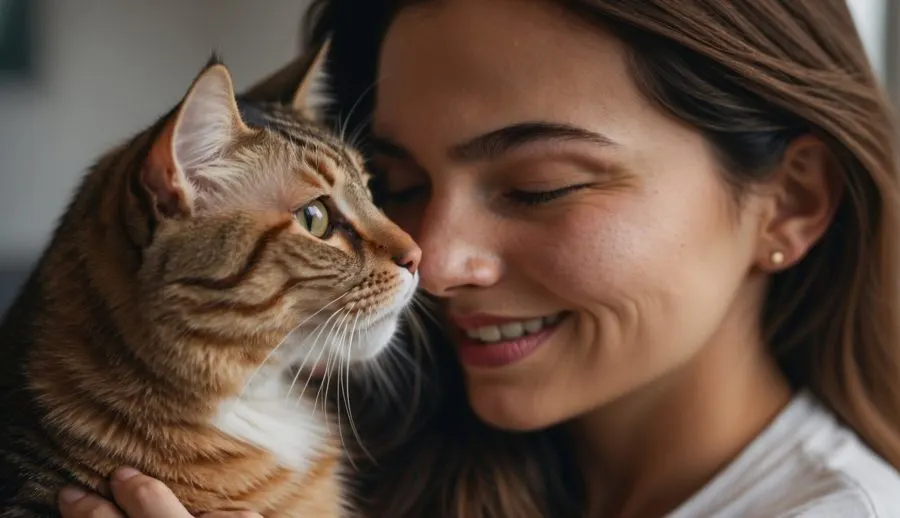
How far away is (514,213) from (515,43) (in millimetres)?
206

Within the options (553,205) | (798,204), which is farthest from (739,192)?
(553,205)

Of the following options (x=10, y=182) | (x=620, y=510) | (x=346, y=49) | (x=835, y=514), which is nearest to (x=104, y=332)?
(x=346, y=49)

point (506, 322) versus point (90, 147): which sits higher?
point (506, 322)

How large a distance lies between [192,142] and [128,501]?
15.2 inches

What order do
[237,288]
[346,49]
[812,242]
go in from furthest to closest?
1. [346,49]
2. [812,242]
3. [237,288]

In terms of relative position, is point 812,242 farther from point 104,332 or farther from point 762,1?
point 104,332

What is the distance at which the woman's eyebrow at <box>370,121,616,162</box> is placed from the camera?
1070 mm

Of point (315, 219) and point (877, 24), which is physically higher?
point (877, 24)

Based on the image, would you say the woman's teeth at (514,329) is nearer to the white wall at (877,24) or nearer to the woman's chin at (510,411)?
the woman's chin at (510,411)

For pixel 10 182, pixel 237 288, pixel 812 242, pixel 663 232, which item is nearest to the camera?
pixel 237 288

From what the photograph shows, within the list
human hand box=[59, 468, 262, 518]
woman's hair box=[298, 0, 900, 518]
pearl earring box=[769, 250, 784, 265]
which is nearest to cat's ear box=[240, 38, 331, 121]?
woman's hair box=[298, 0, 900, 518]

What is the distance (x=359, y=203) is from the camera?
3.68 feet

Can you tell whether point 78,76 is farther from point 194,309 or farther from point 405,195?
point 194,309

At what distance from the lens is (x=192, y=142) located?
97 cm
